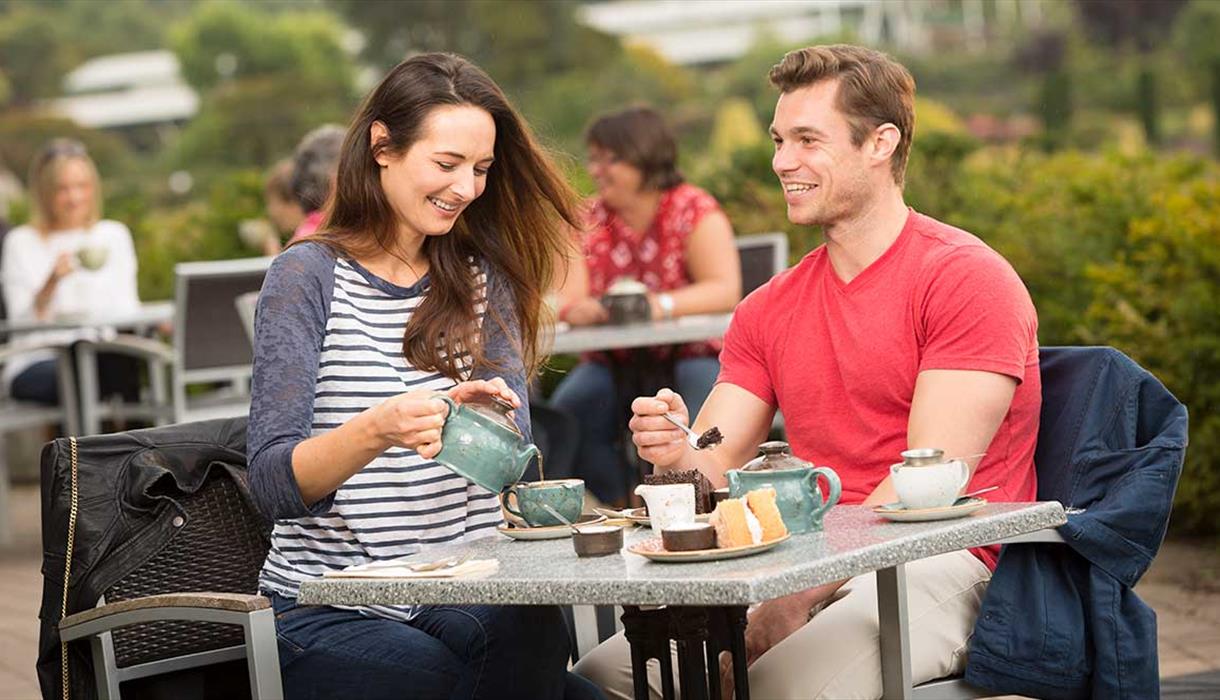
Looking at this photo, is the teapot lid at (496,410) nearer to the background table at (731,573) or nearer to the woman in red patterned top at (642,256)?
the background table at (731,573)

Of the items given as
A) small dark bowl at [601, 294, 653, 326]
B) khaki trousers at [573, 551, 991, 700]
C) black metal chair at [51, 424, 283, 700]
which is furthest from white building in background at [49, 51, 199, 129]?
khaki trousers at [573, 551, 991, 700]

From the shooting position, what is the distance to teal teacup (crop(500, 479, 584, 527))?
102 inches

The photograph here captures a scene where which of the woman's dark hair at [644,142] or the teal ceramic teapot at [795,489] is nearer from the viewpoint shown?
the teal ceramic teapot at [795,489]

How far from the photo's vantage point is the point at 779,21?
22.4m

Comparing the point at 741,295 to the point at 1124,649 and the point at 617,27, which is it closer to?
the point at 1124,649

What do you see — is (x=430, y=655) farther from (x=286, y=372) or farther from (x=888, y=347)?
(x=888, y=347)

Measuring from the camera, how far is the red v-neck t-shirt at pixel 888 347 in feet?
9.34

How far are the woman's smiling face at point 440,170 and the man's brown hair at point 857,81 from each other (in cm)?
55

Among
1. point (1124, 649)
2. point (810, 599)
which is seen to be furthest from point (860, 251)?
point (1124, 649)

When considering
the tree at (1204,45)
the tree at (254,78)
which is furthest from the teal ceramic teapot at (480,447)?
the tree at (254,78)

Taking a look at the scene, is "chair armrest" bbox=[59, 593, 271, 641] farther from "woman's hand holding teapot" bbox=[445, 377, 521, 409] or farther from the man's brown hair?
the man's brown hair

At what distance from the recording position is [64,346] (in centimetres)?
694

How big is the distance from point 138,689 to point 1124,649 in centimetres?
152

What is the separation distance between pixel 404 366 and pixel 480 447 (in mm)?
482
